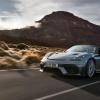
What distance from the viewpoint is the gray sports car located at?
13.1 m

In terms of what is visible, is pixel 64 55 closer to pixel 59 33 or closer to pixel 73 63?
pixel 73 63

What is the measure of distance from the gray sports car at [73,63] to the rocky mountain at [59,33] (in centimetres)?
10825

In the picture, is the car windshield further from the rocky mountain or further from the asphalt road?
the rocky mountain

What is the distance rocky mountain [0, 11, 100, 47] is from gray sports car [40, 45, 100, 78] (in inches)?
4262

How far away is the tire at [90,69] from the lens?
1340 centimetres

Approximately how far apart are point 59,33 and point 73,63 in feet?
431

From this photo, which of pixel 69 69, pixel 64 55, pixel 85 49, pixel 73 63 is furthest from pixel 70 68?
pixel 85 49

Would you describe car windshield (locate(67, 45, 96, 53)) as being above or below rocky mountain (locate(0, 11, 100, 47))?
below

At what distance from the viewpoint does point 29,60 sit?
65.9 feet

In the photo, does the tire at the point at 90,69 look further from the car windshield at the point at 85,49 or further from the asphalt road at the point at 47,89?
the asphalt road at the point at 47,89

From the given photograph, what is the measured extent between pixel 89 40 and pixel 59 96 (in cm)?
14242

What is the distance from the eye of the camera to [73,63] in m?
13.1

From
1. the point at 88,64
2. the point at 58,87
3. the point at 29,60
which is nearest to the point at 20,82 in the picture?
the point at 58,87

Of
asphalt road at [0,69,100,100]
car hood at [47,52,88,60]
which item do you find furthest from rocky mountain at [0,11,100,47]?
asphalt road at [0,69,100,100]
